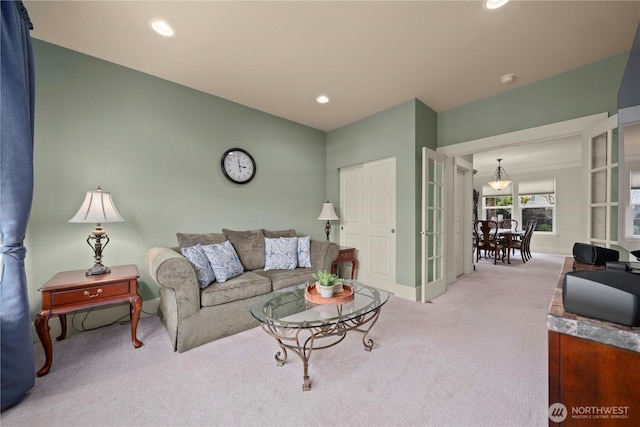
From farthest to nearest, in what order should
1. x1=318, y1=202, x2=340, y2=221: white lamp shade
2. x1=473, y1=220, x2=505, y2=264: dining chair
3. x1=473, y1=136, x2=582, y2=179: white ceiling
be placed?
x1=473, y1=220, x2=505, y2=264: dining chair → x1=473, y1=136, x2=582, y2=179: white ceiling → x1=318, y1=202, x2=340, y2=221: white lamp shade

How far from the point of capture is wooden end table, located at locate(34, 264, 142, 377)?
172 cm

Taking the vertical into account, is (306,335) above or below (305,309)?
below

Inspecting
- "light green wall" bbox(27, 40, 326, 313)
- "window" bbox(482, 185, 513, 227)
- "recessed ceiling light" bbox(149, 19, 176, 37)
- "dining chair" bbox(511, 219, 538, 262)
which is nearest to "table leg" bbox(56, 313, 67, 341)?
"light green wall" bbox(27, 40, 326, 313)

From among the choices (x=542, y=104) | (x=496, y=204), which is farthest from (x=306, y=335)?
(x=496, y=204)

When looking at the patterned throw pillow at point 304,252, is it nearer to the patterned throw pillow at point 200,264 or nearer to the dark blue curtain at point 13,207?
the patterned throw pillow at point 200,264

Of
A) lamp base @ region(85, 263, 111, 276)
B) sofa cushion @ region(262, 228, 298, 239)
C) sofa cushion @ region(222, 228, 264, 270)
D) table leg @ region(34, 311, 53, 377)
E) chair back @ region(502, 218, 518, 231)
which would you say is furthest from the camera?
chair back @ region(502, 218, 518, 231)

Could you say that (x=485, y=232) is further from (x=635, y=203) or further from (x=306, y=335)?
(x=306, y=335)

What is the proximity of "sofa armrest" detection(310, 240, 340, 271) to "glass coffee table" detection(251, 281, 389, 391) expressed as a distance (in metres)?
0.77

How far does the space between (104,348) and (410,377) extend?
8.01 ft

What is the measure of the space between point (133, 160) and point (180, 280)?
4.96ft

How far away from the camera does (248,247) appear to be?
3004 mm

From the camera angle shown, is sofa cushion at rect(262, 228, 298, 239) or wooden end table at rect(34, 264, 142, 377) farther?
sofa cushion at rect(262, 228, 298, 239)

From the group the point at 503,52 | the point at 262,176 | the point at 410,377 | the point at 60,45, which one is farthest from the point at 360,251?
the point at 60,45

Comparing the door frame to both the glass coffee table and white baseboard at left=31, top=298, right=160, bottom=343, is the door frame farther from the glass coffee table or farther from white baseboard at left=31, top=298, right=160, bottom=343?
white baseboard at left=31, top=298, right=160, bottom=343
